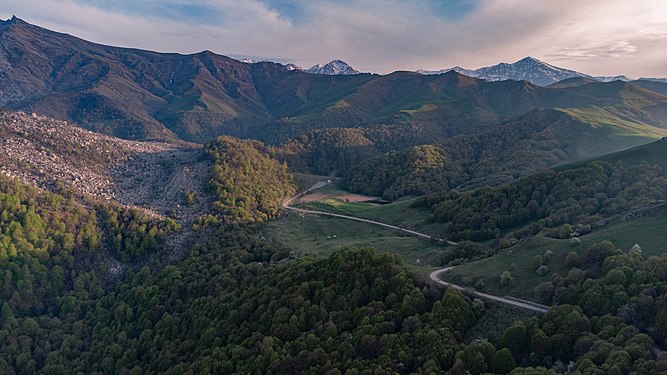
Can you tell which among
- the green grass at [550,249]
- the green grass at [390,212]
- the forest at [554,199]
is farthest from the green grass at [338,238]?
the green grass at [550,249]

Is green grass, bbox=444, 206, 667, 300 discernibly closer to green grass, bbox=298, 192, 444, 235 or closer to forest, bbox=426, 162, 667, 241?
forest, bbox=426, 162, 667, 241

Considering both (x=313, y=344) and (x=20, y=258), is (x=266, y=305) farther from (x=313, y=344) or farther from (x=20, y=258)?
(x=20, y=258)

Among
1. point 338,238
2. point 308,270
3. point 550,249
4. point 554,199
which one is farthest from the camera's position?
point 338,238

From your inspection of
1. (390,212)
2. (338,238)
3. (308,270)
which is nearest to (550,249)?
(308,270)

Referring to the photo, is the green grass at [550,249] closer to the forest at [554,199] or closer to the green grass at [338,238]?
the green grass at [338,238]

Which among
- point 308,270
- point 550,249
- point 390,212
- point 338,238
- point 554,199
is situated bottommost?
point 338,238

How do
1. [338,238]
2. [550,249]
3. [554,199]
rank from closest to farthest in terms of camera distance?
[550,249] → [554,199] → [338,238]

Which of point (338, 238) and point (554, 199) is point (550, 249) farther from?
point (338, 238)
